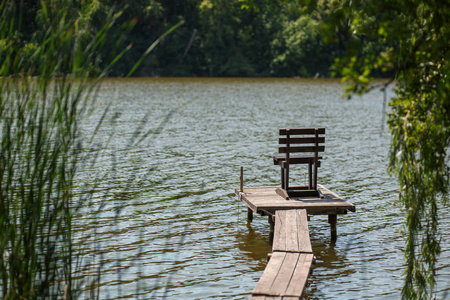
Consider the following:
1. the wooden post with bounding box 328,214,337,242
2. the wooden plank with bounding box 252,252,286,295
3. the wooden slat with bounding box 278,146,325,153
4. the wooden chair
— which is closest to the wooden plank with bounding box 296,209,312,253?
the wooden plank with bounding box 252,252,286,295

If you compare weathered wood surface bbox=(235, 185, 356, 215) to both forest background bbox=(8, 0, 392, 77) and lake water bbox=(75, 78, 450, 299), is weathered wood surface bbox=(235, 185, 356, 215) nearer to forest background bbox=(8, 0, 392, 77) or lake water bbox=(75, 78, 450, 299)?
lake water bbox=(75, 78, 450, 299)

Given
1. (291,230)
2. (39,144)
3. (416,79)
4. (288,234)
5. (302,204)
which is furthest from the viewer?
(302,204)

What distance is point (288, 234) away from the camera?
30.2ft

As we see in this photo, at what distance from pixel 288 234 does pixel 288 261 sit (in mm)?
1268

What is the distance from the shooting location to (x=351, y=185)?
15219mm

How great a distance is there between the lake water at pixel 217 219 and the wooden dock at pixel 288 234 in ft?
1.69

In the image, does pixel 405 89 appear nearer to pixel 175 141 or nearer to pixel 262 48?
pixel 175 141

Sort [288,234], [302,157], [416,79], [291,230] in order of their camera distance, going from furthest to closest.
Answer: [302,157] → [291,230] → [288,234] → [416,79]

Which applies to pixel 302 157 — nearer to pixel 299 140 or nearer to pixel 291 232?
pixel 299 140

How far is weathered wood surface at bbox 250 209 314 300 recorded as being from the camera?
6703 mm

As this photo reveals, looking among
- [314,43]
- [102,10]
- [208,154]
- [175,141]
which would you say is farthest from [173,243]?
[314,43]

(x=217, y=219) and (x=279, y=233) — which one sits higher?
(x=279, y=233)

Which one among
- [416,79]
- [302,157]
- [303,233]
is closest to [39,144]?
[416,79]

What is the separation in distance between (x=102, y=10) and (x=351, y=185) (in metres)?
44.7
